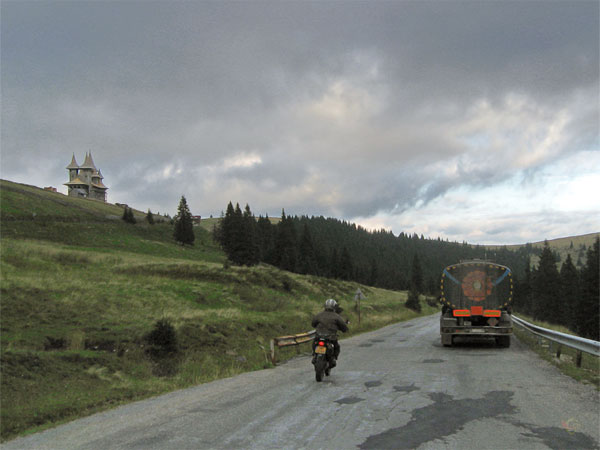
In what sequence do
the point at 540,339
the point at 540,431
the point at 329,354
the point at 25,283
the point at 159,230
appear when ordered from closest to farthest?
the point at 540,431, the point at 329,354, the point at 540,339, the point at 25,283, the point at 159,230

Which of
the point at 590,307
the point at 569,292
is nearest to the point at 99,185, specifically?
the point at 569,292

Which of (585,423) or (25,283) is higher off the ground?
(25,283)

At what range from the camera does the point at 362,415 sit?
6.44m

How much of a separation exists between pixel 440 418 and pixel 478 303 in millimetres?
10918

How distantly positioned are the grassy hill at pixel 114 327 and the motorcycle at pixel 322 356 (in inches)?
130

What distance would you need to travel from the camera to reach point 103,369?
43.6 feet

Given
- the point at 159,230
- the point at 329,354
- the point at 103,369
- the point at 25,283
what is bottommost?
the point at 103,369

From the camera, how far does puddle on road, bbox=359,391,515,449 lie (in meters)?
5.25

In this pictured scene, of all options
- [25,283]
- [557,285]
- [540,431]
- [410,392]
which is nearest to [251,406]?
[410,392]

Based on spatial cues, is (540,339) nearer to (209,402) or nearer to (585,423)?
(585,423)

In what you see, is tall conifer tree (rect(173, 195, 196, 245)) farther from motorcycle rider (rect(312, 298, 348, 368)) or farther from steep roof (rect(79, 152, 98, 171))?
steep roof (rect(79, 152, 98, 171))

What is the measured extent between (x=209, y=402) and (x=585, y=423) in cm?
602

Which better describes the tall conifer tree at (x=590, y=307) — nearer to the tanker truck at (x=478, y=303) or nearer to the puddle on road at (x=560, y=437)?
the tanker truck at (x=478, y=303)

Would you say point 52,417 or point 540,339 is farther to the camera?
point 540,339
